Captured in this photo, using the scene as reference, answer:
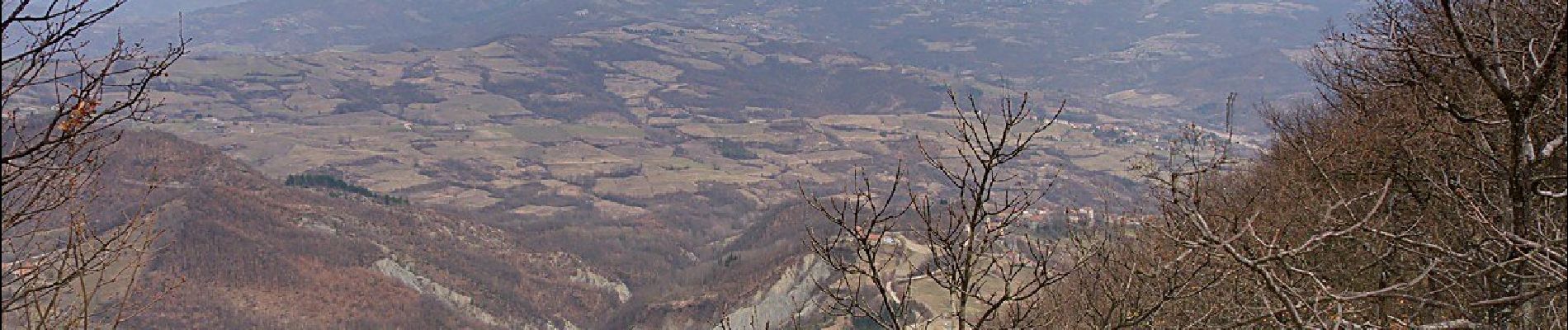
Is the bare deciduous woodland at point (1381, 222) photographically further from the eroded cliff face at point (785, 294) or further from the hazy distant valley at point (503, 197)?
the eroded cliff face at point (785, 294)

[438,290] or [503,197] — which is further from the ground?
[438,290]

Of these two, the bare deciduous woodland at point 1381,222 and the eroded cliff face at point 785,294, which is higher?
the bare deciduous woodland at point 1381,222

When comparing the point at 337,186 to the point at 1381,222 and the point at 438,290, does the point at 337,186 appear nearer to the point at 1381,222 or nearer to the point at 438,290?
the point at 438,290

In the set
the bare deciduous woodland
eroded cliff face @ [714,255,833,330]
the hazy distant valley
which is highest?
the bare deciduous woodland

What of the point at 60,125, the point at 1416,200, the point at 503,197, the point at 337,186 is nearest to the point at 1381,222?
the point at 1416,200

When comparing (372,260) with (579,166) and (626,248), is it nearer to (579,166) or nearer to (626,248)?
(626,248)

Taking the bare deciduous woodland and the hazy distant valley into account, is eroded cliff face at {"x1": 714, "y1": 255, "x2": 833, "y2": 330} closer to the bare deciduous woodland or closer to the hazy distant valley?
the hazy distant valley

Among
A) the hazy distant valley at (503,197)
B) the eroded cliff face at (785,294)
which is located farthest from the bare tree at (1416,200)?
the eroded cliff face at (785,294)

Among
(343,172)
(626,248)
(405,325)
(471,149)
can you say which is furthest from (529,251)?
(471,149)

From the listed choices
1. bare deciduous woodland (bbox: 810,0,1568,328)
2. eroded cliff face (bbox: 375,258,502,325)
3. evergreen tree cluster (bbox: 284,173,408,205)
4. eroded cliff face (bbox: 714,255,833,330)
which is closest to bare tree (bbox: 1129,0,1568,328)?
bare deciduous woodland (bbox: 810,0,1568,328)

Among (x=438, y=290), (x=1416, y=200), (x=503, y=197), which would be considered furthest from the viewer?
(x=503, y=197)

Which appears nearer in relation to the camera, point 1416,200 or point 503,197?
point 1416,200
